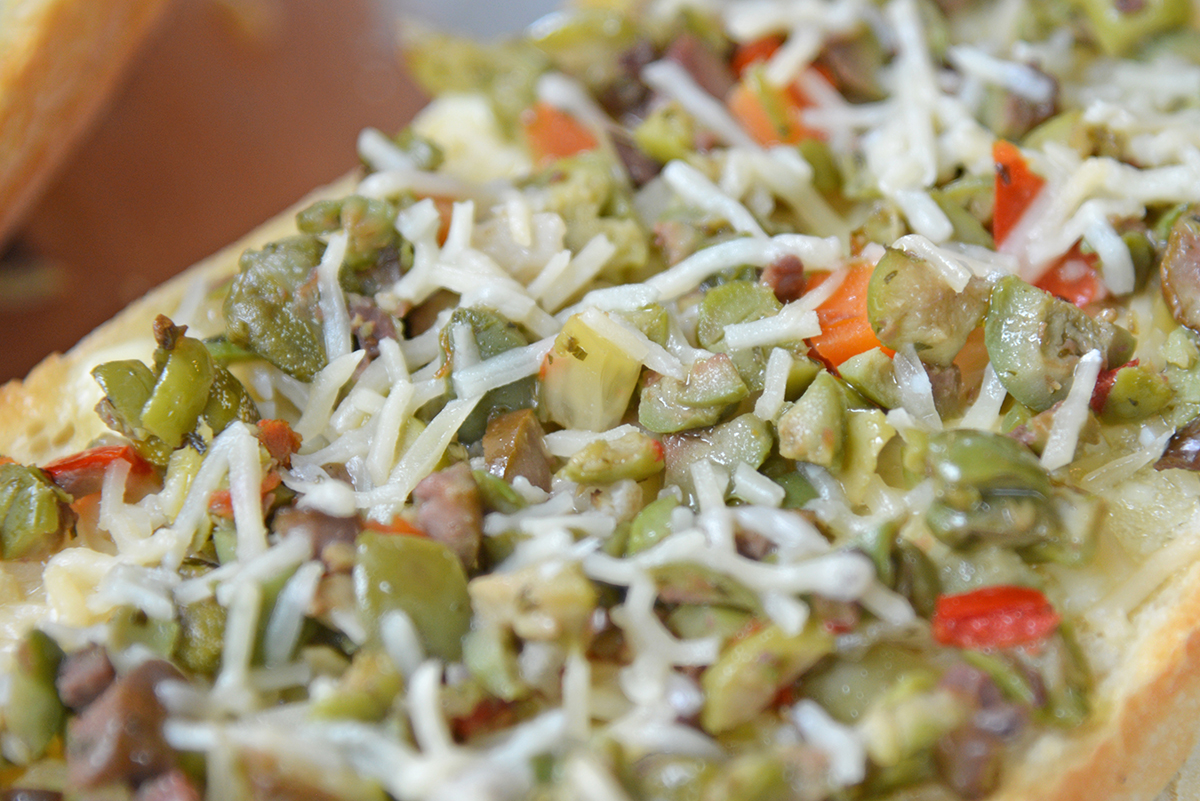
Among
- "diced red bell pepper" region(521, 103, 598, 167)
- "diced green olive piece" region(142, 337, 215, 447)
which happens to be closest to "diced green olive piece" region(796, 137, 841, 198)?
"diced red bell pepper" region(521, 103, 598, 167)

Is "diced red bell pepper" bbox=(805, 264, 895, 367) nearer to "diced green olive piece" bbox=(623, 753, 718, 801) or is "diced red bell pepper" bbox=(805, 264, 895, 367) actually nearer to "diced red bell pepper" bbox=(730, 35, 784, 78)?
Answer: "diced green olive piece" bbox=(623, 753, 718, 801)

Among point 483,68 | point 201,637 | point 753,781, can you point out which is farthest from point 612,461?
point 483,68

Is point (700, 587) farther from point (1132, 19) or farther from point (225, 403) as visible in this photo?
point (1132, 19)

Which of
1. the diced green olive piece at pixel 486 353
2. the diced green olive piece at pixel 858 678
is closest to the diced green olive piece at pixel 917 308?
the diced green olive piece at pixel 858 678

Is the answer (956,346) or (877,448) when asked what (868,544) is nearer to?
(877,448)

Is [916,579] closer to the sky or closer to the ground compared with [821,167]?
closer to the ground

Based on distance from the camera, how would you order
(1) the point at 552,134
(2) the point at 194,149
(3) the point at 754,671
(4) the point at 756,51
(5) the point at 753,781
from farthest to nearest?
(2) the point at 194,149
(4) the point at 756,51
(1) the point at 552,134
(3) the point at 754,671
(5) the point at 753,781
